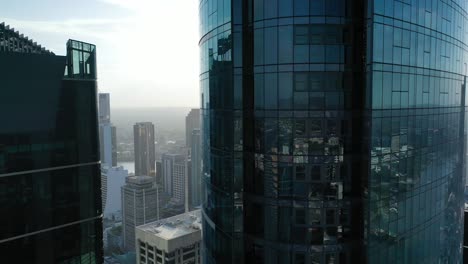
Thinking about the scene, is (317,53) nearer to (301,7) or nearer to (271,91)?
(301,7)

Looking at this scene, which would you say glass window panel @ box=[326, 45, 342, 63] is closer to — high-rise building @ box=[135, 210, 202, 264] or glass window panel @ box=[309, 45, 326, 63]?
glass window panel @ box=[309, 45, 326, 63]

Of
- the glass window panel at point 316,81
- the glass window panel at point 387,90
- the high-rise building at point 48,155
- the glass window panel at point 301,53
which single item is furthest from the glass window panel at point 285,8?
the high-rise building at point 48,155

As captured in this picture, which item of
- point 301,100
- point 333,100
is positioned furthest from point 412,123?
point 301,100

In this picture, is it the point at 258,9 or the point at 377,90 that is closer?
the point at 377,90

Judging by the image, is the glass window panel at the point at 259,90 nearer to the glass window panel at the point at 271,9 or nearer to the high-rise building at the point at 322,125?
the high-rise building at the point at 322,125

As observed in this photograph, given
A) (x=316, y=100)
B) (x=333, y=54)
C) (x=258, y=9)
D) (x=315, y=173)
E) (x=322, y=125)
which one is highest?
(x=258, y=9)

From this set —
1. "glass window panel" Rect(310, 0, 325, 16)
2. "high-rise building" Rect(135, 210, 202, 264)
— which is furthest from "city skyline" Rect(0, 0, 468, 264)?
"high-rise building" Rect(135, 210, 202, 264)
